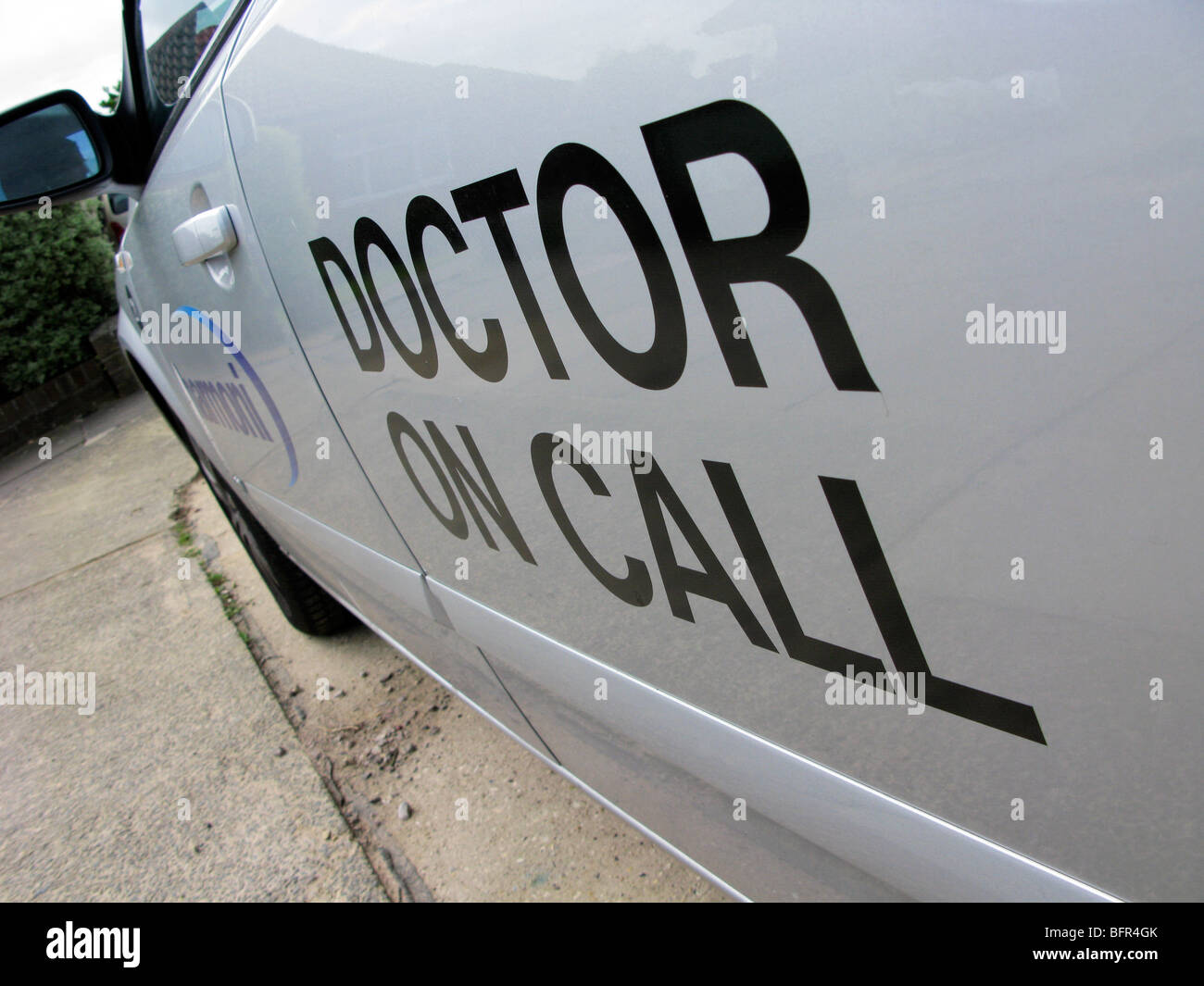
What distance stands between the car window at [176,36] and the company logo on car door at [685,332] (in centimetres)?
87

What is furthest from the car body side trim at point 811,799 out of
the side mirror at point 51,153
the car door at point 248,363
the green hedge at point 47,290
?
the green hedge at point 47,290

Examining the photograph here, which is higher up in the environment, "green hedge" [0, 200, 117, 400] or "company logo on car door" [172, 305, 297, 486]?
"green hedge" [0, 200, 117, 400]

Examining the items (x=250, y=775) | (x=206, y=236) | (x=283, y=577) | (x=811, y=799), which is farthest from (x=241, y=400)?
(x=811, y=799)

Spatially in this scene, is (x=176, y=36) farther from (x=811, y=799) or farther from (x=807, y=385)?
(x=811, y=799)

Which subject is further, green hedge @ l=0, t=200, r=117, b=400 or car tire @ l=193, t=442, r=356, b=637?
green hedge @ l=0, t=200, r=117, b=400

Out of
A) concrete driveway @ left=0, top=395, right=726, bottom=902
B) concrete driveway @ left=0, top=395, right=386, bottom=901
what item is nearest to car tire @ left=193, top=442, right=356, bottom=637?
concrete driveway @ left=0, top=395, right=726, bottom=902

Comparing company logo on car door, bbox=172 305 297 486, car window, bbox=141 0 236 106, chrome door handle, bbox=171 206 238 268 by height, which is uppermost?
car window, bbox=141 0 236 106

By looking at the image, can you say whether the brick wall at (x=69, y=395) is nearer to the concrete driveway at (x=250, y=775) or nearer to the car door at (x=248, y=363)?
the concrete driveway at (x=250, y=775)

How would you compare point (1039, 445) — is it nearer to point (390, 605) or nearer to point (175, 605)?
point (390, 605)

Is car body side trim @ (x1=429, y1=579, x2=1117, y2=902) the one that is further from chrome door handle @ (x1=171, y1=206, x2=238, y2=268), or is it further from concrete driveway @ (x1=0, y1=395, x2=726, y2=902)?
chrome door handle @ (x1=171, y1=206, x2=238, y2=268)

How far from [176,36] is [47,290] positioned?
678cm

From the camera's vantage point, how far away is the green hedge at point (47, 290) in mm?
7184

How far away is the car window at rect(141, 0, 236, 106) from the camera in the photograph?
1.72 meters

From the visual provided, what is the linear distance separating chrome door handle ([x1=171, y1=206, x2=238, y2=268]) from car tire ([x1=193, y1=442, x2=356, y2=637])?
3.62ft
